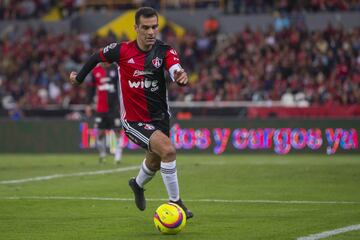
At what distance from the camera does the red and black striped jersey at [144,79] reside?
10703 millimetres

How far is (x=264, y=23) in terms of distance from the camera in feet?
113

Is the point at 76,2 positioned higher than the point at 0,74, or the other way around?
the point at 76,2

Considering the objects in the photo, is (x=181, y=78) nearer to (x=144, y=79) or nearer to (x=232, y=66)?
(x=144, y=79)

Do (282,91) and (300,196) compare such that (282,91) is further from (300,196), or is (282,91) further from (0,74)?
(300,196)

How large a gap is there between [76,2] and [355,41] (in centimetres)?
1504

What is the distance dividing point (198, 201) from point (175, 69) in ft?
11.2

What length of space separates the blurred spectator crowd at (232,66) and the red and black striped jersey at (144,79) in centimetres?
1734

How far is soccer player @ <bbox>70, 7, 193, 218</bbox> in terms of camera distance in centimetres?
1056

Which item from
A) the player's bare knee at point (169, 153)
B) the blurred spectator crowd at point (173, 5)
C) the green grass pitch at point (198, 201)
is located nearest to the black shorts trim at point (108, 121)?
the green grass pitch at point (198, 201)

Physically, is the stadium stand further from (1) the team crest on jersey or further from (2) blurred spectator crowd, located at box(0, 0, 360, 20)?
(1) the team crest on jersey

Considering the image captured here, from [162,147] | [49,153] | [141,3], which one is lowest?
[49,153]

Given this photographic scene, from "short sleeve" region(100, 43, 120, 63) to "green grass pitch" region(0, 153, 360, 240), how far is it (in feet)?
6.40

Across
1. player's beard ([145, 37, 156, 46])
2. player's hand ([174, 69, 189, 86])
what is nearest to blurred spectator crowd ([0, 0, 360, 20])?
player's beard ([145, 37, 156, 46])

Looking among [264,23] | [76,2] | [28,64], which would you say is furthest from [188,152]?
[76,2]
